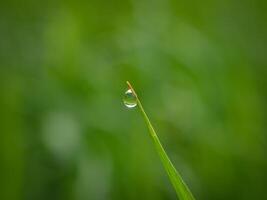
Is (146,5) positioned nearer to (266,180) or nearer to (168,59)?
(168,59)

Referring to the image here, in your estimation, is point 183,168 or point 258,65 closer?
point 183,168

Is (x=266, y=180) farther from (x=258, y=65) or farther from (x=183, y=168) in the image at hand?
(x=258, y=65)

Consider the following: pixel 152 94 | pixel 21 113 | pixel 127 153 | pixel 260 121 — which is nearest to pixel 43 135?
pixel 21 113

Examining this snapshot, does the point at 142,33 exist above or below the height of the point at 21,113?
above

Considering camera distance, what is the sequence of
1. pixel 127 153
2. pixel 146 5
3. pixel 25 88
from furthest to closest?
pixel 146 5 < pixel 25 88 < pixel 127 153

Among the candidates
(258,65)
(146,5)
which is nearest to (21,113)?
(146,5)

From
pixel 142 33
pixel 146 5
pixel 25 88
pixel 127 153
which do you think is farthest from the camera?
pixel 146 5

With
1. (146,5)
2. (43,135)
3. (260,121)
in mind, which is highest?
(146,5)
